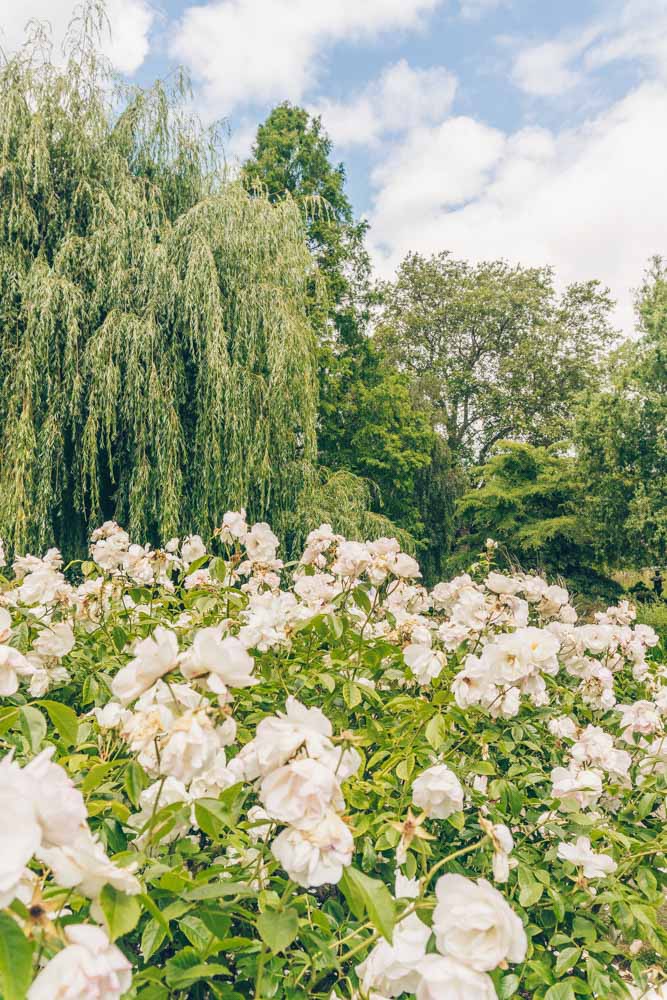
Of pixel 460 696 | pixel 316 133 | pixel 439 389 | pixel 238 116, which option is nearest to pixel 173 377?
pixel 238 116

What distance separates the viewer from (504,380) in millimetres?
17297

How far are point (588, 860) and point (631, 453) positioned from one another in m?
11.5

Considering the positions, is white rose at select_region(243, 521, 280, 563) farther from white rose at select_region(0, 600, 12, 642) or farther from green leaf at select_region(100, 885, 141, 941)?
green leaf at select_region(100, 885, 141, 941)

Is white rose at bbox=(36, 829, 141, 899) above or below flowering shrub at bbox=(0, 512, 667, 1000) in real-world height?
above

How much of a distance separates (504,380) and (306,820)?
57.6 ft

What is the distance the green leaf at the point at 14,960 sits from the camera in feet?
1.52

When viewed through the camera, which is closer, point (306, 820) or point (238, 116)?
point (306, 820)

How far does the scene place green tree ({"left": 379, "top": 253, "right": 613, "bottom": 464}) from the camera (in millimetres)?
16750

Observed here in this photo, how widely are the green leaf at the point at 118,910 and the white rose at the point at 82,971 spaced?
43 millimetres

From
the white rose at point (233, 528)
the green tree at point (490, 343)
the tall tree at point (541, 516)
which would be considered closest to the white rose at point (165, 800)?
the white rose at point (233, 528)

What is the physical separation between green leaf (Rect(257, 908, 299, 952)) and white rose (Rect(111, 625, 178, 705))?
0.99 feet

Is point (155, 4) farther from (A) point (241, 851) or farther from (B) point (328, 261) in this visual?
(B) point (328, 261)

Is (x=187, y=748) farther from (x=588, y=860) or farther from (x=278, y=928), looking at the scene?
(x=588, y=860)

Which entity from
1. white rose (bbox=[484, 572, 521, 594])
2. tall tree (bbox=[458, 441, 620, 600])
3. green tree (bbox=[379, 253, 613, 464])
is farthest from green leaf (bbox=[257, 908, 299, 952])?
green tree (bbox=[379, 253, 613, 464])
